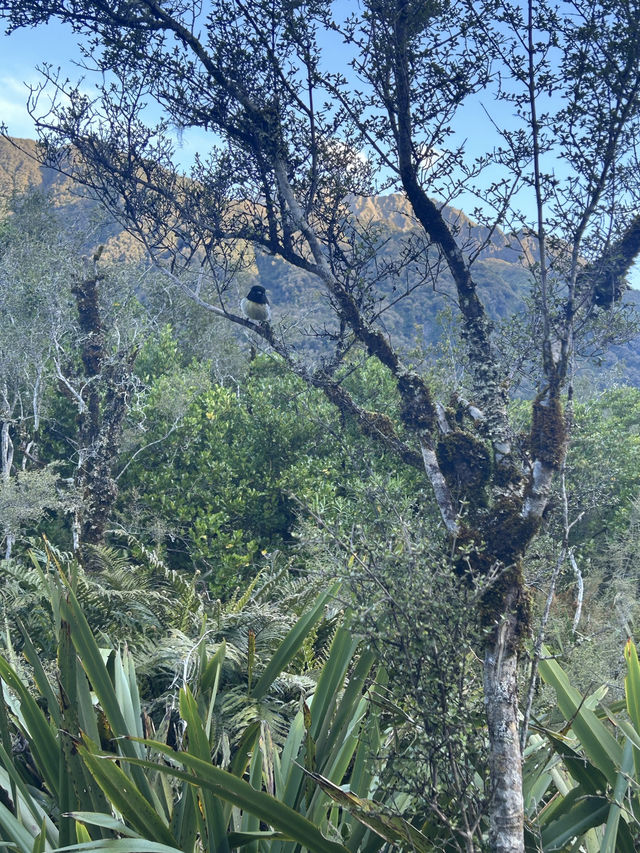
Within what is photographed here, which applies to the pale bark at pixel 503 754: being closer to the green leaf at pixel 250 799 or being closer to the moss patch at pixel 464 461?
the green leaf at pixel 250 799

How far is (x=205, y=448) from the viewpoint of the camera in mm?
12680

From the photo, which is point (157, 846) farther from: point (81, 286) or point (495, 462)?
point (81, 286)

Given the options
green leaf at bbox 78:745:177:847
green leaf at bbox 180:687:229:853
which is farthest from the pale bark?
green leaf at bbox 78:745:177:847

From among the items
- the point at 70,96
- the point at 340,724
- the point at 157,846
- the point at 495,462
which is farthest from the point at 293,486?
the point at 157,846

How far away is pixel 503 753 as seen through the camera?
2.61 meters

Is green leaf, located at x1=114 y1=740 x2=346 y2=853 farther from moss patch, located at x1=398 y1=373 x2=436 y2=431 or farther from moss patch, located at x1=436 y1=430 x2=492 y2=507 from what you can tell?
moss patch, located at x1=398 y1=373 x2=436 y2=431

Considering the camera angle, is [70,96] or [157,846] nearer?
[157,846]

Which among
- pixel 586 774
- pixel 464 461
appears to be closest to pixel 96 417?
pixel 464 461

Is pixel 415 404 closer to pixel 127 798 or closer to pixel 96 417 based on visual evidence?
pixel 127 798

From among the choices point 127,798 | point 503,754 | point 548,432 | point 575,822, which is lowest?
point 575,822

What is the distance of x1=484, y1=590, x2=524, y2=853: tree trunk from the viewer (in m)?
2.45

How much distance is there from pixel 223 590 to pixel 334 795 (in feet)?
28.3

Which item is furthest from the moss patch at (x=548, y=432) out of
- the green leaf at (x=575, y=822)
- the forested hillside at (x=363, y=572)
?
the green leaf at (x=575, y=822)

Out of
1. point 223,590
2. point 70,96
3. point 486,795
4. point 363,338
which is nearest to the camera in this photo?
point 486,795
